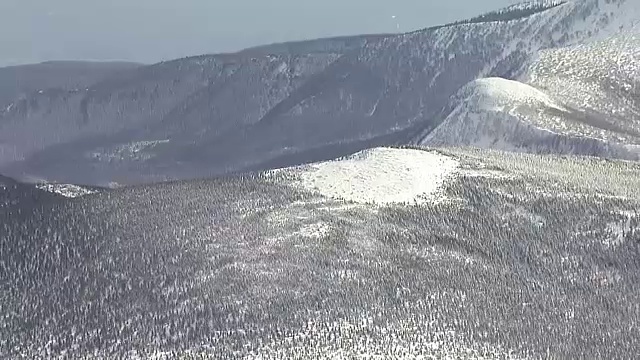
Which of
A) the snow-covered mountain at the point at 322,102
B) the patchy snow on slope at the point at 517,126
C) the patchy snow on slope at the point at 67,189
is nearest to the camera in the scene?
the patchy snow on slope at the point at 67,189

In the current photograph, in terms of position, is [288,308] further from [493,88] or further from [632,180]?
[493,88]

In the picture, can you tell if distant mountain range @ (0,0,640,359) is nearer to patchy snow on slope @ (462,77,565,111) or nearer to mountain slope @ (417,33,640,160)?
mountain slope @ (417,33,640,160)

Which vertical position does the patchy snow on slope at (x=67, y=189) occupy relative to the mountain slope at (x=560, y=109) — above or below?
below

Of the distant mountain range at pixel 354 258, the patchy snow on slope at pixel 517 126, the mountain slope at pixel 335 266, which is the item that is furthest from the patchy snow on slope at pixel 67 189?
the patchy snow on slope at pixel 517 126

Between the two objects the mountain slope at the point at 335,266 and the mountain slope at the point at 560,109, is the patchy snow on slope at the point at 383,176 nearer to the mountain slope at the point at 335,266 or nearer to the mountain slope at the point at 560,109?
the mountain slope at the point at 335,266

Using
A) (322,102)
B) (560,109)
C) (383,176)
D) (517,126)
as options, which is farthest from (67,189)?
(322,102)

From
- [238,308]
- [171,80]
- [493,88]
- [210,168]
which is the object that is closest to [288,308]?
[238,308]
